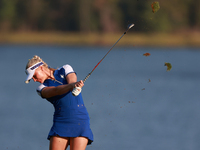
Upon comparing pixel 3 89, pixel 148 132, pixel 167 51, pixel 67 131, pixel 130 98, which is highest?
pixel 167 51

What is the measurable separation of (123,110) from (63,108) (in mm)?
10924

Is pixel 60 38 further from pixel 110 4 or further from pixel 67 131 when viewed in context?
pixel 67 131

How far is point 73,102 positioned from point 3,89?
1806cm

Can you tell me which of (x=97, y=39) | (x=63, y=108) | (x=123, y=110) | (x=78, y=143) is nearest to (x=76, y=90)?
(x=63, y=108)

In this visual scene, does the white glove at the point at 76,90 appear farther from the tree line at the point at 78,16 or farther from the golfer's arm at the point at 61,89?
the tree line at the point at 78,16

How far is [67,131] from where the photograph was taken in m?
5.07

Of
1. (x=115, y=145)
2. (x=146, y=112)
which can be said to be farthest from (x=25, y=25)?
(x=115, y=145)

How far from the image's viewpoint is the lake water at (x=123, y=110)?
1132 centimetres

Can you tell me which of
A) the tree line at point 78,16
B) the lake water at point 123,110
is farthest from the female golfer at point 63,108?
the tree line at point 78,16

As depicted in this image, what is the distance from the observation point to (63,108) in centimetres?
505

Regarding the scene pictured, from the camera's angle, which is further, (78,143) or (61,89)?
(78,143)

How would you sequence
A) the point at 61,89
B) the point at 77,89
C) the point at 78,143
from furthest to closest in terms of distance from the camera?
the point at 78,143 < the point at 61,89 < the point at 77,89

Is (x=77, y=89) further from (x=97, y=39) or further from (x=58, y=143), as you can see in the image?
(x=97, y=39)

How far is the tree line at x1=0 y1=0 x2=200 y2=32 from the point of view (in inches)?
1702
